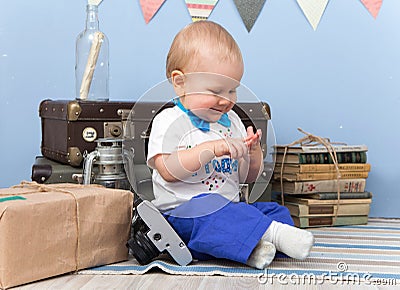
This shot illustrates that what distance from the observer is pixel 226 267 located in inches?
56.4

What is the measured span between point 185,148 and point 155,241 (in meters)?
0.21

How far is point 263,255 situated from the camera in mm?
1411

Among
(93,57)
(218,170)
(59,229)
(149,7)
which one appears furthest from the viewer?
(149,7)

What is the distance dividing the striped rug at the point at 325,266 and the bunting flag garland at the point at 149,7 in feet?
3.13

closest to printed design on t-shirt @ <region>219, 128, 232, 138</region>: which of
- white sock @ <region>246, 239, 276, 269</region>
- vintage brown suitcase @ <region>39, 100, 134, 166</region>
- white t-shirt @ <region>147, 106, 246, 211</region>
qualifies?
white t-shirt @ <region>147, 106, 246, 211</region>

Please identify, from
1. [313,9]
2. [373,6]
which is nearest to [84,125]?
[313,9]

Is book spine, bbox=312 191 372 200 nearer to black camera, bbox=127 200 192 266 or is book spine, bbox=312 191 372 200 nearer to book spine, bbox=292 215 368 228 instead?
book spine, bbox=292 215 368 228

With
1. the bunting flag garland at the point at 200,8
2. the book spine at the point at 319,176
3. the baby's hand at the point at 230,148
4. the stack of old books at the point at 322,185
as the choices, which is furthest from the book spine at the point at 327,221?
the bunting flag garland at the point at 200,8

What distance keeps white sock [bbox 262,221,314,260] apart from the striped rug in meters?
0.04

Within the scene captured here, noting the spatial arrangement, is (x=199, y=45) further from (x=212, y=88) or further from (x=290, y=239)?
(x=290, y=239)

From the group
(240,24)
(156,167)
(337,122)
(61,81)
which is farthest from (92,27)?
(337,122)

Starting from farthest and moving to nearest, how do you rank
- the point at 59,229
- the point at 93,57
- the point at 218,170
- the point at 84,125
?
the point at 93,57 → the point at 84,125 → the point at 218,170 → the point at 59,229

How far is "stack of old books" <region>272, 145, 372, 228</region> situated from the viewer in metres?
2.01

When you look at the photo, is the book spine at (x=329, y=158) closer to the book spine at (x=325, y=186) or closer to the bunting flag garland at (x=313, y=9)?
the book spine at (x=325, y=186)
